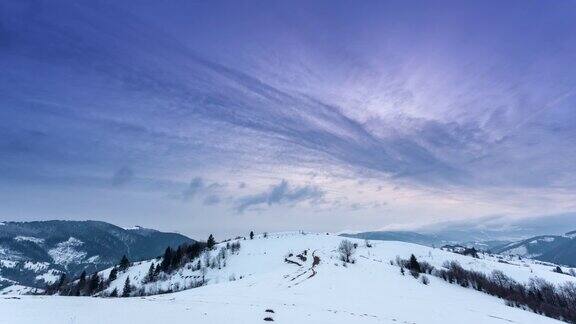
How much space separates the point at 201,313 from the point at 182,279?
172548 millimetres

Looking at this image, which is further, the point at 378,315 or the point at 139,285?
the point at 139,285

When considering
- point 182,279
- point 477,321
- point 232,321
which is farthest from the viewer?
point 182,279

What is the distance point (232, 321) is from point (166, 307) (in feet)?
24.8

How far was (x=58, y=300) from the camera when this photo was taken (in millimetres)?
30375

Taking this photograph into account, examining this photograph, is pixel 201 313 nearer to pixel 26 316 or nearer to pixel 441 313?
pixel 26 316

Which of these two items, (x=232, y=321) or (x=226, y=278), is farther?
(x=226, y=278)

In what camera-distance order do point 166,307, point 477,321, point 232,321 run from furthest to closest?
1. point 477,321
2. point 166,307
3. point 232,321

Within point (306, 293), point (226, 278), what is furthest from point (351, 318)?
point (226, 278)

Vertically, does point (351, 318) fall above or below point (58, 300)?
below

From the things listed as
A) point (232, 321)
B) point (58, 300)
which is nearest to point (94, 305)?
point (58, 300)

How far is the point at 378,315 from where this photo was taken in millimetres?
35562

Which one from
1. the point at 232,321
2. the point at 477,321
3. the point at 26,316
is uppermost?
the point at 26,316

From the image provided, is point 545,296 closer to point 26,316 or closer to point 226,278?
point 226,278

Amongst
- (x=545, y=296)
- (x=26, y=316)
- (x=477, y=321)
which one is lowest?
(x=545, y=296)
